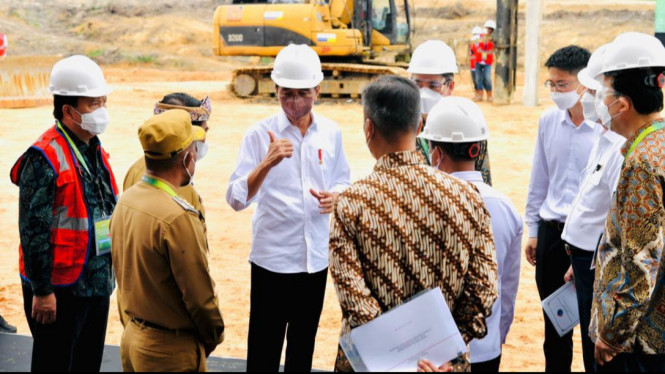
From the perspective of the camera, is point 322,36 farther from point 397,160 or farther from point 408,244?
point 408,244

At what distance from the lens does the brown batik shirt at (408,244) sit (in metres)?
2.71

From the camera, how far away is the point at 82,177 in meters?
4.04

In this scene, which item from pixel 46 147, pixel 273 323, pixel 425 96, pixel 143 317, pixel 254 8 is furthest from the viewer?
pixel 254 8

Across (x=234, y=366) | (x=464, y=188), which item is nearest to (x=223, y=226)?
(x=234, y=366)

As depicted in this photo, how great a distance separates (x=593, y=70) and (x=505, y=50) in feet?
57.5

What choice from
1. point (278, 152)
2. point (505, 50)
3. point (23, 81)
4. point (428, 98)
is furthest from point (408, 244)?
point (23, 81)

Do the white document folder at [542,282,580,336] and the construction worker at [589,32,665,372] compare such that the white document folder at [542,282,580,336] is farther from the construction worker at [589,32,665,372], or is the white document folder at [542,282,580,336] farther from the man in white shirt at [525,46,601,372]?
the construction worker at [589,32,665,372]

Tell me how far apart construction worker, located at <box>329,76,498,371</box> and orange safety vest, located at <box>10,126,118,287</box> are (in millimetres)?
1743

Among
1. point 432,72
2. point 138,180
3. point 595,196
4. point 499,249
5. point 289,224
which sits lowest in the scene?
point 289,224

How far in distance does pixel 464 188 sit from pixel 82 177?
208 cm

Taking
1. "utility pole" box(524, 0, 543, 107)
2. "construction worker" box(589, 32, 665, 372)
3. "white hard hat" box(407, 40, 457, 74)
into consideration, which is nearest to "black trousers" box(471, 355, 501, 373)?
"construction worker" box(589, 32, 665, 372)

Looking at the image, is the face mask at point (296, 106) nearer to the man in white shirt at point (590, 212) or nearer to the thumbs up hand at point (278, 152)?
the thumbs up hand at point (278, 152)

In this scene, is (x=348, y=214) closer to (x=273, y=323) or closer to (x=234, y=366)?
(x=273, y=323)

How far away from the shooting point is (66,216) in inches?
156
